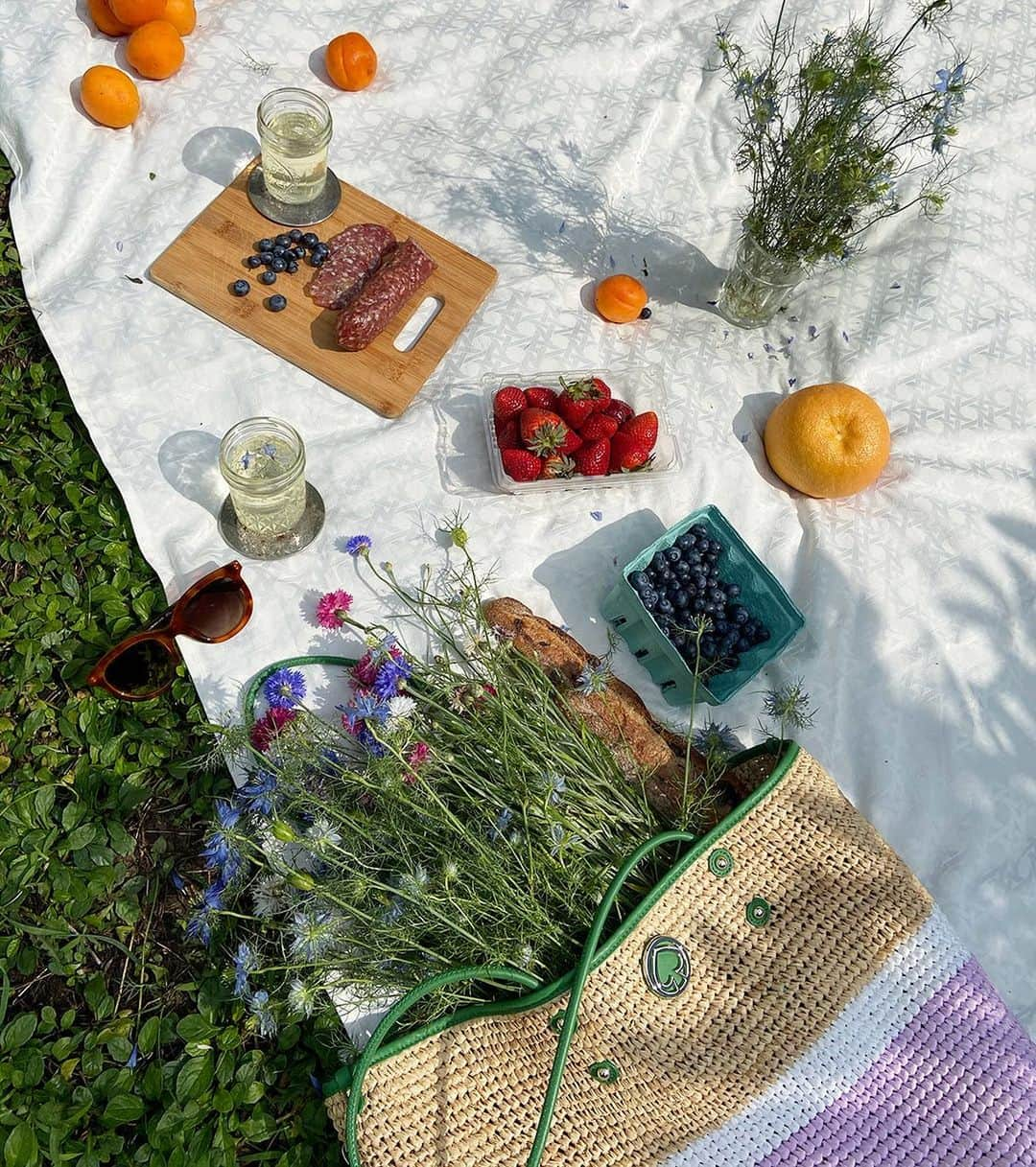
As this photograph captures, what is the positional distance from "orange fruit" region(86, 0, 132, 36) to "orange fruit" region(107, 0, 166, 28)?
0.04 feet

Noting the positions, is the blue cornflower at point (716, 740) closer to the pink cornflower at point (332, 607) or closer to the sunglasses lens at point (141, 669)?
the pink cornflower at point (332, 607)

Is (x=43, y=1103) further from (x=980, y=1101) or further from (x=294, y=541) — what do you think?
(x=980, y=1101)

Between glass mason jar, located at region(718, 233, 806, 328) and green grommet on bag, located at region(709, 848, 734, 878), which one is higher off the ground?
glass mason jar, located at region(718, 233, 806, 328)

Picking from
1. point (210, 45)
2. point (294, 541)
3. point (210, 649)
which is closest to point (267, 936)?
point (210, 649)

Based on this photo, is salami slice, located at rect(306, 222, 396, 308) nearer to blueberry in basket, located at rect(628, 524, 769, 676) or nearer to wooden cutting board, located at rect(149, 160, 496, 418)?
wooden cutting board, located at rect(149, 160, 496, 418)

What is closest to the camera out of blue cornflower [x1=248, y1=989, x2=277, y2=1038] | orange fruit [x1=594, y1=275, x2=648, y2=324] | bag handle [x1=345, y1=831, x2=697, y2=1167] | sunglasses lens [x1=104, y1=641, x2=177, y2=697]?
bag handle [x1=345, y1=831, x2=697, y2=1167]

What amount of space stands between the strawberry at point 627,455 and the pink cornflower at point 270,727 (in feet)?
2.62

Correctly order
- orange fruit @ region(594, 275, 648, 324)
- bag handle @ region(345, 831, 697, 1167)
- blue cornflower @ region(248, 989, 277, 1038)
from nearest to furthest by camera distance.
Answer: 1. bag handle @ region(345, 831, 697, 1167)
2. blue cornflower @ region(248, 989, 277, 1038)
3. orange fruit @ region(594, 275, 648, 324)

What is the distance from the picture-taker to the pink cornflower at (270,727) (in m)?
1.69

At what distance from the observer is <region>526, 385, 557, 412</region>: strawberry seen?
2.01 metres

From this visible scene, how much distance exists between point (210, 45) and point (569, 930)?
213 centimetres

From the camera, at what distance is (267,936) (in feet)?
5.67

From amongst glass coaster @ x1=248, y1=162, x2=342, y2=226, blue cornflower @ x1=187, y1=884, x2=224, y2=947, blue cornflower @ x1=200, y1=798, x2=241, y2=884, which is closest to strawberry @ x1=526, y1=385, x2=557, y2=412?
glass coaster @ x1=248, y1=162, x2=342, y2=226

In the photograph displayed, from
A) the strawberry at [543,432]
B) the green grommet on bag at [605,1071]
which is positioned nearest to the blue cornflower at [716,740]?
the green grommet on bag at [605,1071]
